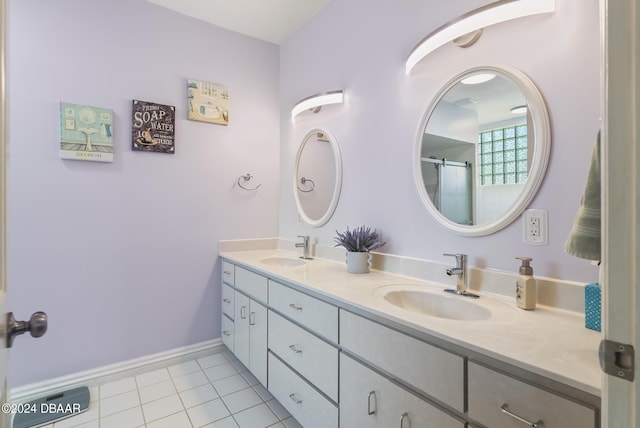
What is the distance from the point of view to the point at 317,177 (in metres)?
2.30

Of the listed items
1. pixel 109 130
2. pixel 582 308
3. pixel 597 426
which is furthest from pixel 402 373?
pixel 109 130

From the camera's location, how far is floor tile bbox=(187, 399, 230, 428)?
5.55ft

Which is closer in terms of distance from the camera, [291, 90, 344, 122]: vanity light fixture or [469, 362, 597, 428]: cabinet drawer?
[469, 362, 597, 428]: cabinet drawer

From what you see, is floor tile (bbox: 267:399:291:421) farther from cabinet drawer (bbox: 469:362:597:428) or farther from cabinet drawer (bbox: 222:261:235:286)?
cabinet drawer (bbox: 469:362:597:428)

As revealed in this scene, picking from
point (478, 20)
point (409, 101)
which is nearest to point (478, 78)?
point (478, 20)

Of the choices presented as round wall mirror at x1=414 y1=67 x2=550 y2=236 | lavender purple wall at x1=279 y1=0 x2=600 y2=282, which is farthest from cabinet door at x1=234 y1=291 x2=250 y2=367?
round wall mirror at x1=414 y1=67 x2=550 y2=236

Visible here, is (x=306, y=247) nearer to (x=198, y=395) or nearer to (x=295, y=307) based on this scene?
(x=295, y=307)

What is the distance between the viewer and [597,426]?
63cm

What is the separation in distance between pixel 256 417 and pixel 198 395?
0.44 meters

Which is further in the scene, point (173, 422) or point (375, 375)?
point (173, 422)

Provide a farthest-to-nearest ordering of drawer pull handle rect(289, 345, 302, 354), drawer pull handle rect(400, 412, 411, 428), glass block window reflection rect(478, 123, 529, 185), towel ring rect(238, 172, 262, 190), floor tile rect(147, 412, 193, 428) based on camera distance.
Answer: towel ring rect(238, 172, 262, 190) → floor tile rect(147, 412, 193, 428) → drawer pull handle rect(289, 345, 302, 354) → glass block window reflection rect(478, 123, 529, 185) → drawer pull handle rect(400, 412, 411, 428)

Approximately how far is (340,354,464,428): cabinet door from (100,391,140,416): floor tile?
54.4 inches

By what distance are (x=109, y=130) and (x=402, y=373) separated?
222 cm

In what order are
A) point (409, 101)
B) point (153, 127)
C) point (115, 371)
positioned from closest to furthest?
point (409, 101), point (115, 371), point (153, 127)
